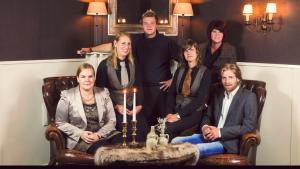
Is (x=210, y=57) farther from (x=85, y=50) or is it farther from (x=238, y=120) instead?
(x=85, y=50)

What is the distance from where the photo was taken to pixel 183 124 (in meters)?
3.31

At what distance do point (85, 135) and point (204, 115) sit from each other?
96cm

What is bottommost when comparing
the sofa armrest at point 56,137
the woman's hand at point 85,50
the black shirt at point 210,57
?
the sofa armrest at point 56,137

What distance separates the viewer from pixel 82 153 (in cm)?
284

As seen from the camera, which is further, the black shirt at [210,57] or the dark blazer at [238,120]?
the black shirt at [210,57]

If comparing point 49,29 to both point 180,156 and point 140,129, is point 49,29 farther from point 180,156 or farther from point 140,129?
point 180,156

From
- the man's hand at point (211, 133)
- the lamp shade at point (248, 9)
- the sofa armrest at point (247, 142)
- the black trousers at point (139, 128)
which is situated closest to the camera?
the sofa armrest at point (247, 142)

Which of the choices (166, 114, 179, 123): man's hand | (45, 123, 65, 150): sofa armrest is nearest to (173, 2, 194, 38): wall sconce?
(166, 114, 179, 123): man's hand

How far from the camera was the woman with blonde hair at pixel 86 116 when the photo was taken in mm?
2965

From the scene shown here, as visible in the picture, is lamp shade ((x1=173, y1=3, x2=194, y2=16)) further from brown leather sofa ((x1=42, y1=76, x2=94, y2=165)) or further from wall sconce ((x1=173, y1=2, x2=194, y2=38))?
brown leather sofa ((x1=42, y1=76, x2=94, y2=165))

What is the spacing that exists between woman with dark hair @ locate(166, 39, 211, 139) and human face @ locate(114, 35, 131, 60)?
1.48ft

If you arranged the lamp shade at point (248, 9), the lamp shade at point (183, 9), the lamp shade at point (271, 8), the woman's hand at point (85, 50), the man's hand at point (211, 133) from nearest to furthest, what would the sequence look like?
the man's hand at point (211, 133) < the lamp shade at point (271, 8) < the lamp shade at point (248, 9) < the woman's hand at point (85, 50) < the lamp shade at point (183, 9)

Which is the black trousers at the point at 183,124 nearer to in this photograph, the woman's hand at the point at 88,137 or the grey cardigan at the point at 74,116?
the grey cardigan at the point at 74,116

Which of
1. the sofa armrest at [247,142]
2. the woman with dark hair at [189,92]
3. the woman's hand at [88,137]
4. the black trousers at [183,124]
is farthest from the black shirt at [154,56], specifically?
the sofa armrest at [247,142]
